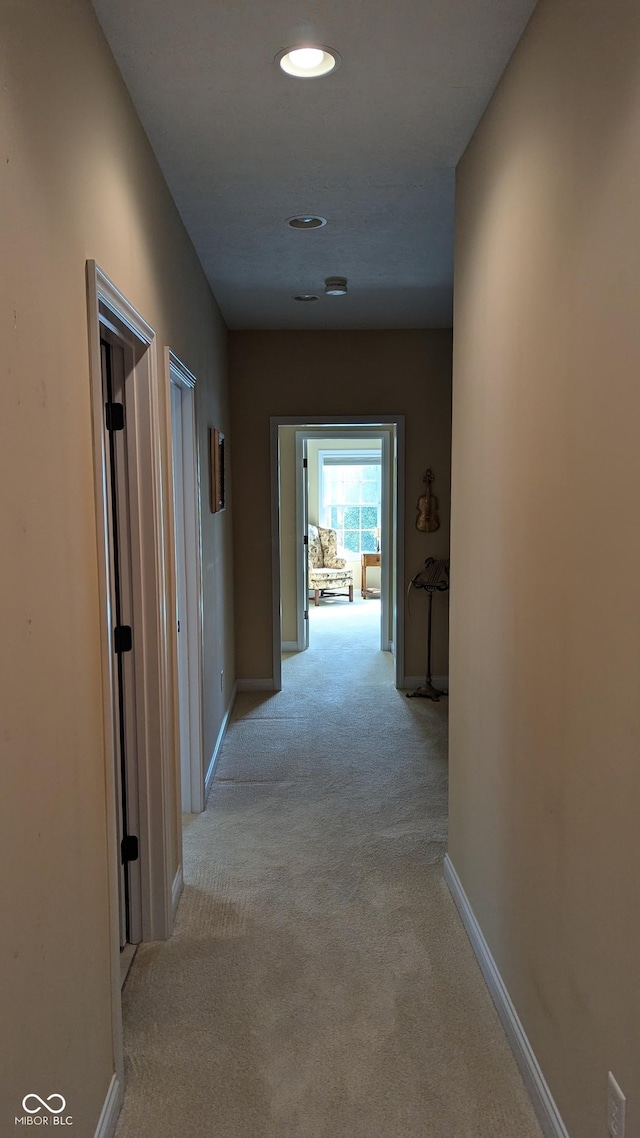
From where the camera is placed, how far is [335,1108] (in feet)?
6.00

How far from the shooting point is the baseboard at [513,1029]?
1697mm

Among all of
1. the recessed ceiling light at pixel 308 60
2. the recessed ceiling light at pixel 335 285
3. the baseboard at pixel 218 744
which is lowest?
the baseboard at pixel 218 744

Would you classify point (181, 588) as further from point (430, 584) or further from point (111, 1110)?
point (430, 584)

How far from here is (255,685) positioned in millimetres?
5566

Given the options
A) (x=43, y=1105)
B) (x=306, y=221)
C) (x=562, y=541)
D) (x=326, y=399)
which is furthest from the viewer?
(x=326, y=399)

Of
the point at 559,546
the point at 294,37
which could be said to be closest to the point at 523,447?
the point at 559,546

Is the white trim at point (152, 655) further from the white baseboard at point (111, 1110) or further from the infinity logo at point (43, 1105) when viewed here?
the infinity logo at point (43, 1105)

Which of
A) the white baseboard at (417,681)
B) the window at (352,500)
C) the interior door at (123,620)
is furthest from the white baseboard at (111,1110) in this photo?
the window at (352,500)

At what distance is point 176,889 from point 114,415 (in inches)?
66.2

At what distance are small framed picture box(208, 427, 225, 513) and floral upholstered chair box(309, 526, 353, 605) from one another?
211 inches

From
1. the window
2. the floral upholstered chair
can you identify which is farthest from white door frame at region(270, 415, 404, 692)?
the window

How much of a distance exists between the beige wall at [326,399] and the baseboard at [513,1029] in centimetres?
310

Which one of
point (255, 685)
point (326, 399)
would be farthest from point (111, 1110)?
point (326, 399)

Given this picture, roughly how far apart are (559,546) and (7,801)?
116cm
